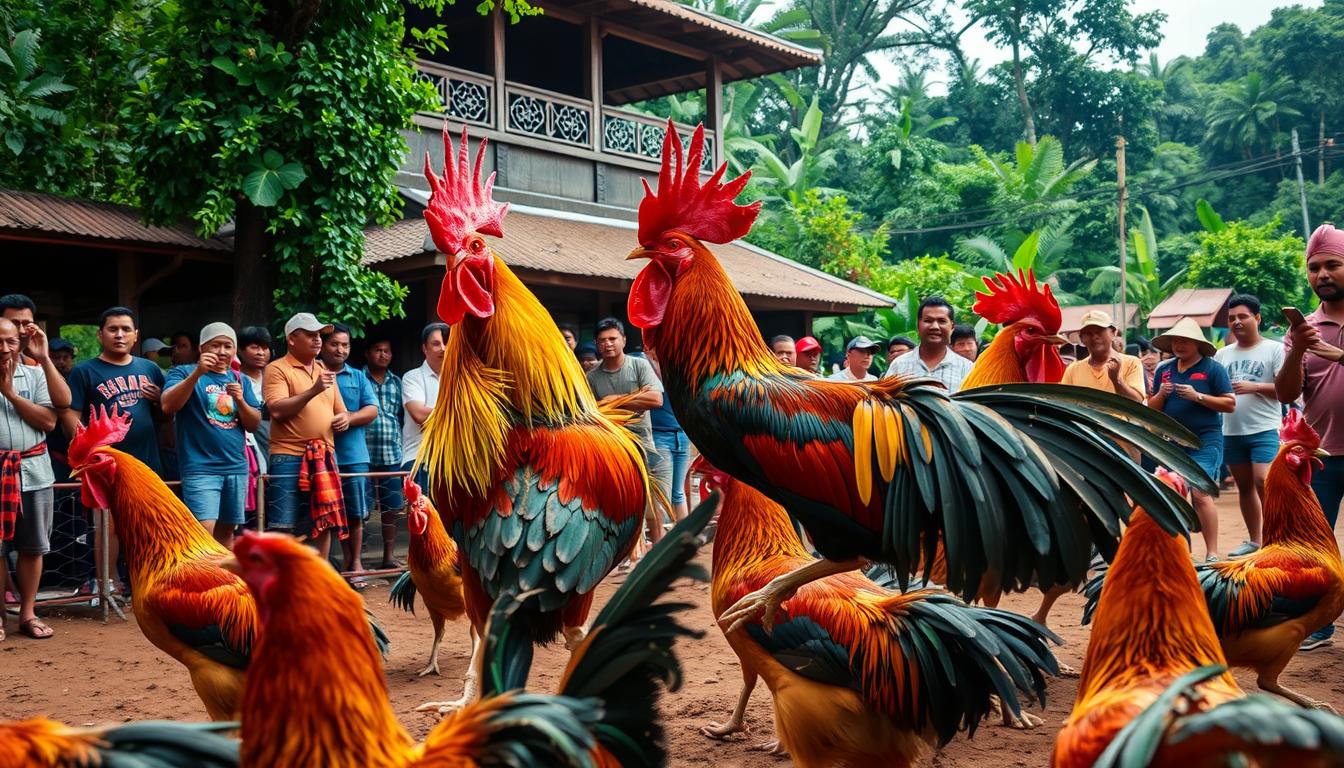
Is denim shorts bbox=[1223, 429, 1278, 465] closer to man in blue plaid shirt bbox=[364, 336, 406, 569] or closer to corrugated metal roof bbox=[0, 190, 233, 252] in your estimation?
man in blue plaid shirt bbox=[364, 336, 406, 569]

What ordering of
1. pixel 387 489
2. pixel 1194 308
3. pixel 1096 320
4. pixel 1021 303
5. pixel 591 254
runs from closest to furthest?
pixel 1021 303 < pixel 1096 320 < pixel 387 489 < pixel 591 254 < pixel 1194 308

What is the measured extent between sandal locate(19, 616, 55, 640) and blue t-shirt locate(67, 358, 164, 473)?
A: 4.16ft

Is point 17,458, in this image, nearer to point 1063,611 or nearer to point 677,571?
point 677,571

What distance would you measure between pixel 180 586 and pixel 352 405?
434 centimetres

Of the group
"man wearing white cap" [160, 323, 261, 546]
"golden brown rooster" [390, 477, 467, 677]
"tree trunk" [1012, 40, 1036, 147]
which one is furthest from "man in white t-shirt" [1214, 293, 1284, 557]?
"tree trunk" [1012, 40, 1036, 147]

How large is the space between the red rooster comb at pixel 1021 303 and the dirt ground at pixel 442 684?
6.24 feet

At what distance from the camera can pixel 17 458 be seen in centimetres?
672

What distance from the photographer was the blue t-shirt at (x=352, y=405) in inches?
328

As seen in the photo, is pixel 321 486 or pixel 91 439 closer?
pixel 91 439

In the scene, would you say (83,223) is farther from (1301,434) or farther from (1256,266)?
(1256,266)

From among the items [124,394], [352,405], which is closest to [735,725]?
[352,405]

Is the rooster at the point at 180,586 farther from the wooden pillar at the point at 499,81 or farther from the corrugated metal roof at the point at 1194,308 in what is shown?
the corrugated metal roof at the point at 1194,308

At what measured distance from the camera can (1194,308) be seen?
26344 millimetres

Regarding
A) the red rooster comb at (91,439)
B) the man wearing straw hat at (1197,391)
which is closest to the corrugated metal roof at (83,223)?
the red rooster comb at (91,439)
